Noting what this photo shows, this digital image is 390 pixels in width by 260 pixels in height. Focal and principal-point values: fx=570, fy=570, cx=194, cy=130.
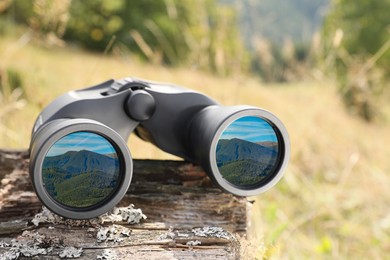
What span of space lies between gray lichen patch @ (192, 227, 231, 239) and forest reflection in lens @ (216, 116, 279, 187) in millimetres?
184

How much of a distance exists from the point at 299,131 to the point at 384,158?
720mm

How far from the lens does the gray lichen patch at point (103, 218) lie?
1490mm

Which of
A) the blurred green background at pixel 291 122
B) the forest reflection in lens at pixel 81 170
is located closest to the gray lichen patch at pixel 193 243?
the blurred green background at pixel 291 122

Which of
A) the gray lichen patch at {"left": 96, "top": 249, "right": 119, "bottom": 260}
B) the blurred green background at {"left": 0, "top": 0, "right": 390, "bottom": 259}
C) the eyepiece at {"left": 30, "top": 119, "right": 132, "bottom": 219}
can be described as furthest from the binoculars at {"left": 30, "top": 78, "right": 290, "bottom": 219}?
the blurred green background at {"left": 0, "top": 0, "right": 390, "bottom": 259}

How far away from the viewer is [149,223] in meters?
1.54

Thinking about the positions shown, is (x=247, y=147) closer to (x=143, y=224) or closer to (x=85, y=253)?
(x=143, y=224)

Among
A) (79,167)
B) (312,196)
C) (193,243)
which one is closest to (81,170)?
(79,167)

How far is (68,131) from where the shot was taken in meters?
1.42

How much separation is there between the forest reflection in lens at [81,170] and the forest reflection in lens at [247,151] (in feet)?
1.05

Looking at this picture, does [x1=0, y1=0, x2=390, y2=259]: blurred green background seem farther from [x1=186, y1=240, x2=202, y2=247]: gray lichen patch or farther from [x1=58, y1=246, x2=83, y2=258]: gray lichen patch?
[x1=58, y1=246, x2=83, y2=258]: gray lichen patch

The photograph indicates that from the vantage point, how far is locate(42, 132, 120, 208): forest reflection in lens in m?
1.46

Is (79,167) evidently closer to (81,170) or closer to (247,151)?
(81,170)

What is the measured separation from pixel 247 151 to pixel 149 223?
14.1 inches

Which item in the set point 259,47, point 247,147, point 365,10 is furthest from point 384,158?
point 365,10
